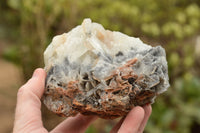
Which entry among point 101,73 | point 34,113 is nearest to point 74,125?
point 34,113

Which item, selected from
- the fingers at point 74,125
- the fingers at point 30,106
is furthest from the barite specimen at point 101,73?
the fingers at point 74,125

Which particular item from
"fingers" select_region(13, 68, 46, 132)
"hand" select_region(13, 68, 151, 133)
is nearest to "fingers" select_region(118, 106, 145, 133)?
"hand" select_region(13, 68, 151, 133)

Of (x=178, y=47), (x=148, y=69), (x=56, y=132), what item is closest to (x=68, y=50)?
(x=148, y=69)

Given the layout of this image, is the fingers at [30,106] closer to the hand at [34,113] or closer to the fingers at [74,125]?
the hand at [34,113]

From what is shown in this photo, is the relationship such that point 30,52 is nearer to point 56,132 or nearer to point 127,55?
point 56,132

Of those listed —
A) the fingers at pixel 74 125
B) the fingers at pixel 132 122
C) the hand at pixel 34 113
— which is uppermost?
the hand at pixel 34 113

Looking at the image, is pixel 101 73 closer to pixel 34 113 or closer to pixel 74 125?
pixel 34 113
